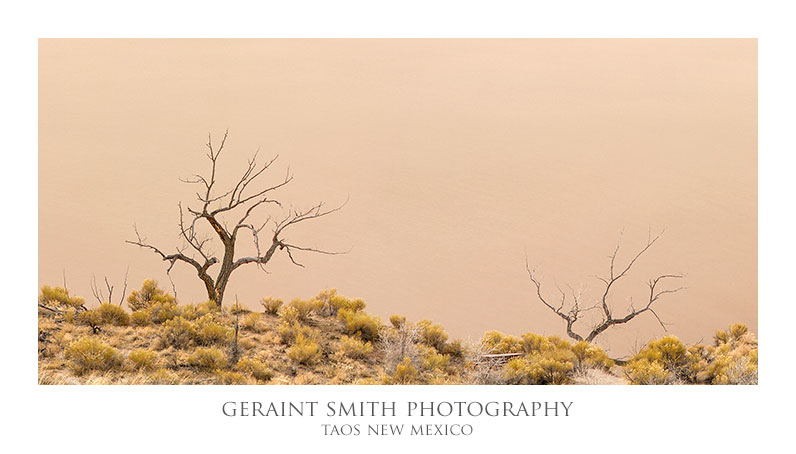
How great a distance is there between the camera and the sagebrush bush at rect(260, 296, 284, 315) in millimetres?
10758

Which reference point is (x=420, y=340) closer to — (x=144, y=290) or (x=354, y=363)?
(x=354, y=363)

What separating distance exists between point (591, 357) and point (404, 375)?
280cm

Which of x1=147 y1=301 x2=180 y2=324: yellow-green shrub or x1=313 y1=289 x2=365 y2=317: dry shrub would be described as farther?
x1=313 y1=289 x2=365 y2=317: dry shrub

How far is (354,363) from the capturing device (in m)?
9.02

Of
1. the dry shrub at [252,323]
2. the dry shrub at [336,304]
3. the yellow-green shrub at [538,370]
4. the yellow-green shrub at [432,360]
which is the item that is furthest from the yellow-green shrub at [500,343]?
the dry shrub at [252,323]

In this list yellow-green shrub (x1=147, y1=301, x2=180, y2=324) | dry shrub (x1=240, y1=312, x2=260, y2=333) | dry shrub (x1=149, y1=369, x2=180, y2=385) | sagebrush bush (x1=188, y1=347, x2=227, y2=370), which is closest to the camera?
dry shrub (x1=149, y1=369, x2=180, y2=385)

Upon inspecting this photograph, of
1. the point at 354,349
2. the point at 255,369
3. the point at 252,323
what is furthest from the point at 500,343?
the point at 252,323

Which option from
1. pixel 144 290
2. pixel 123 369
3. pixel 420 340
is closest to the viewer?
pixel 123 369

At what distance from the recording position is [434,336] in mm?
9727

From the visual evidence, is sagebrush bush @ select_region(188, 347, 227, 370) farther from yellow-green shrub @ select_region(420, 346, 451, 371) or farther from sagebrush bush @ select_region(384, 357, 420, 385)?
yellow-green shrub @ select_region(420, 346, 451, 371)

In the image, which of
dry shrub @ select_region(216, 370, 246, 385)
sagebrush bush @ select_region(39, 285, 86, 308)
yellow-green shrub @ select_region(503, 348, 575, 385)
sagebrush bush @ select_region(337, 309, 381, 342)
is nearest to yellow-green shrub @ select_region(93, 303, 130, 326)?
sagebrush bush @ select_region(39, 285, 86, 308)

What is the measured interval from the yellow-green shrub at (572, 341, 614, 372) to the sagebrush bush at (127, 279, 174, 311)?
5.99 m
